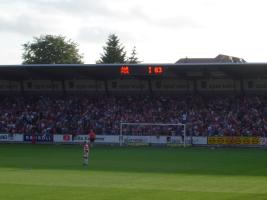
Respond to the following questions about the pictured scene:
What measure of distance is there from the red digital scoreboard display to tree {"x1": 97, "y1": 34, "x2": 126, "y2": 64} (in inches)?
2076

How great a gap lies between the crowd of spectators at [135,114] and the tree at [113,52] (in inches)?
1635

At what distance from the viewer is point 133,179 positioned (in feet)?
80.4

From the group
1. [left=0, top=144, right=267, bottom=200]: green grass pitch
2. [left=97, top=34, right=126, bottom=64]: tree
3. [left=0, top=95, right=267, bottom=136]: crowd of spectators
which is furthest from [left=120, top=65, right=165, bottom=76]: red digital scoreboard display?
[left=97, top=34, right=126, bottom=64]: tree

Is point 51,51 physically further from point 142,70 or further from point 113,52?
point 142,70

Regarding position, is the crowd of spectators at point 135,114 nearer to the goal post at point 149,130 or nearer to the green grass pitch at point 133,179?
the goal post at point 149,130

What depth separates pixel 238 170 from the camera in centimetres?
3005

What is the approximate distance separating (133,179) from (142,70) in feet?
101

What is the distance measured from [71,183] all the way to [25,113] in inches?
1688

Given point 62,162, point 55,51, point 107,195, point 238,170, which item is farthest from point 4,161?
point 55,51

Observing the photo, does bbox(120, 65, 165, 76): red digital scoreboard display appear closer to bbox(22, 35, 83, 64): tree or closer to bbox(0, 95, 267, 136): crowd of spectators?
bbox(0, 95, 267, 136): crowd of spectators

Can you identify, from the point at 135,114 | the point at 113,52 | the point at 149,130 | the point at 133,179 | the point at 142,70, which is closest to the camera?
the point at 133,179

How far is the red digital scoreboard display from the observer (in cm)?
5294

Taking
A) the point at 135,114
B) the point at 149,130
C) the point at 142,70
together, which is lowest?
the point at 149,130

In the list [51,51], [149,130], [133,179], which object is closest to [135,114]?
[149,130]
